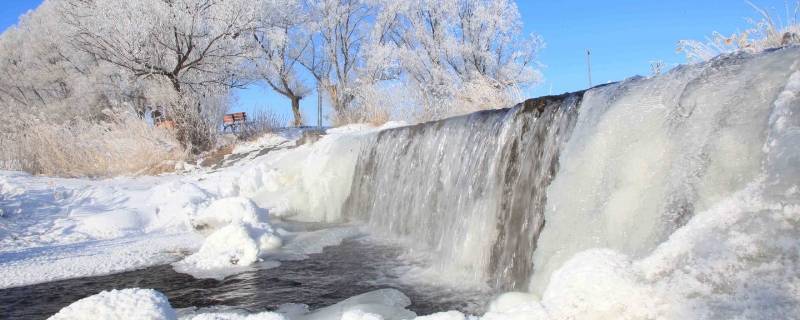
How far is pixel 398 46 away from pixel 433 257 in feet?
71.5

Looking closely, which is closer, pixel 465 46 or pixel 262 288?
pixel 262 288

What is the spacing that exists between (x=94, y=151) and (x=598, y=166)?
10.1 meters

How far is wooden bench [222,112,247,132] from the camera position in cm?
1245

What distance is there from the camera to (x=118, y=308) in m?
2.03

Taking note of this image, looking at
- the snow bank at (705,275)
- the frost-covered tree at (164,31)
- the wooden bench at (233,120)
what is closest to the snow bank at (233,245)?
the snow bank at (705,275)

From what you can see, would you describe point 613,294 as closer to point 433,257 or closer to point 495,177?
point 495,177

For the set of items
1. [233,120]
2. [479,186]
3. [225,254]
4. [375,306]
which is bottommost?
[375,306]

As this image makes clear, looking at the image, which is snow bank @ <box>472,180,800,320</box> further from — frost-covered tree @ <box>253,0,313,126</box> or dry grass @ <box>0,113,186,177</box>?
frost-covered tree @ <box>253,0,313,126</box>

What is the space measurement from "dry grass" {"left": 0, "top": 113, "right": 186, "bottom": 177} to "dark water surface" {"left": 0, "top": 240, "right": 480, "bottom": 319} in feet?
21.2

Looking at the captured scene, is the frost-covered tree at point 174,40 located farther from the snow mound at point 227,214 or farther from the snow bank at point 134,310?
the snow bank at point 134,310

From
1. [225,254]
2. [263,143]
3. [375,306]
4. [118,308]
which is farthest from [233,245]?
[263,143]

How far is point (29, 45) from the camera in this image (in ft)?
72.8

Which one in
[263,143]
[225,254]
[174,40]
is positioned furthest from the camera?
[174,40]

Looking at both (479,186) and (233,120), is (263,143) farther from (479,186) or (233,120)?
(479,186)
